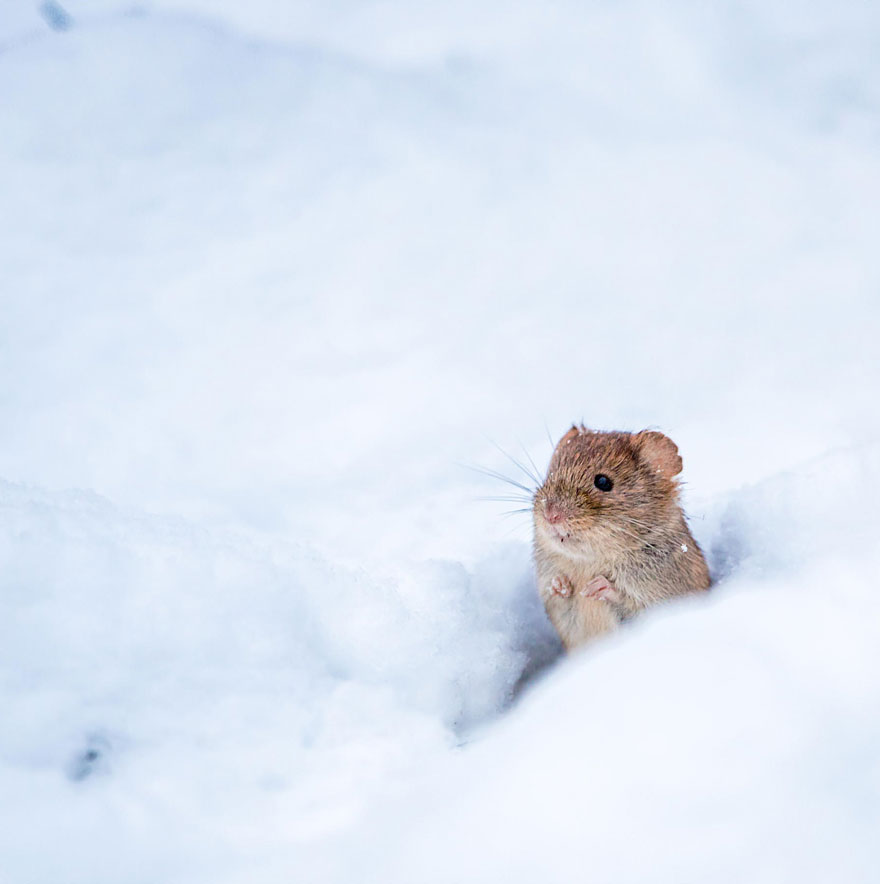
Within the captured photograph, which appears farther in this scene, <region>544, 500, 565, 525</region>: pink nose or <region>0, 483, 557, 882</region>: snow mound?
<region>544, 500, 565, 525</region>: pink nose

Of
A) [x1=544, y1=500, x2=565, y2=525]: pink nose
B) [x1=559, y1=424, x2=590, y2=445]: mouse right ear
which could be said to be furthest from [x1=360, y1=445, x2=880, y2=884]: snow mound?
[x1=559, y1=424, x2=590, y2=445]: mouse right ear

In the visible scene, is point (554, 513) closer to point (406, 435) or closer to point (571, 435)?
point (571, 435)

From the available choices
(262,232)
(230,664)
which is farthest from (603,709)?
(262,232)

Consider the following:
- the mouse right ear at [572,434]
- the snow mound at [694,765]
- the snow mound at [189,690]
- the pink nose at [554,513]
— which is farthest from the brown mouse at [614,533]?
the snow mound at [694,765]

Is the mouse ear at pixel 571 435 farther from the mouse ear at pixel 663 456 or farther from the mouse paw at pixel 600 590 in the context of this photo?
the mouse paw at pixel 600 590

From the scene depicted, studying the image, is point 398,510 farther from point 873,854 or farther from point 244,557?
point 873,854

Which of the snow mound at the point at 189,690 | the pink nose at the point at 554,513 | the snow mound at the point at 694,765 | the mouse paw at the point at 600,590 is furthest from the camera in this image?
the mouse paw at the point at 600,590

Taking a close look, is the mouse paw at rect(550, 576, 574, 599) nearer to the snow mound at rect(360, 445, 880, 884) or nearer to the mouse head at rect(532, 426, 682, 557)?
the mouse head at rect(532, 426, 682, 557)
